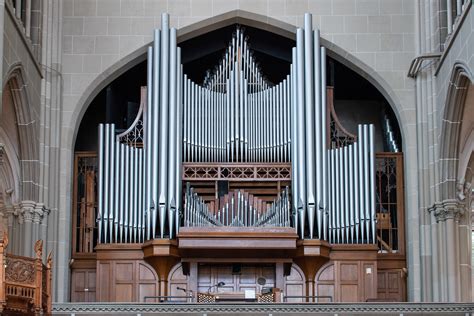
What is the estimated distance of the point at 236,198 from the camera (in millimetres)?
27500

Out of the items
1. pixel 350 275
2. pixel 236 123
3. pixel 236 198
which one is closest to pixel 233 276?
pixel 236 198

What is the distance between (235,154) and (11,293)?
9.19 meters

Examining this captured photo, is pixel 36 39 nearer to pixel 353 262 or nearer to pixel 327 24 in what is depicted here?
pixel 327 24

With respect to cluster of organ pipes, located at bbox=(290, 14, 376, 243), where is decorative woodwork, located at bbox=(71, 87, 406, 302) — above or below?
below

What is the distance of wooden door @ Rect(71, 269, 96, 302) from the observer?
2823 cm

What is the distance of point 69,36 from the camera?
28.9 meters

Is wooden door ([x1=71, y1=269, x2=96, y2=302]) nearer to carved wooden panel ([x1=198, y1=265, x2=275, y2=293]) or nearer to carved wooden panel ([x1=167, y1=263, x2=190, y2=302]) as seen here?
carved wooden panel ([x1=167, y1=263, x2=190, y2=302])

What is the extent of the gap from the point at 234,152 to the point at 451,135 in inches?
198

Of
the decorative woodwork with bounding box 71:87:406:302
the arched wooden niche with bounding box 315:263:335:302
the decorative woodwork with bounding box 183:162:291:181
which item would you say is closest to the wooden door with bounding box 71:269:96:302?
the decorative woodwork with bounding box 71:87:406:302

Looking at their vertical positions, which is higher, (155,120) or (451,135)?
(155,120)

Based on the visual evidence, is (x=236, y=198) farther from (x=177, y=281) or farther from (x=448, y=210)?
Answer: (x=448, y=210)

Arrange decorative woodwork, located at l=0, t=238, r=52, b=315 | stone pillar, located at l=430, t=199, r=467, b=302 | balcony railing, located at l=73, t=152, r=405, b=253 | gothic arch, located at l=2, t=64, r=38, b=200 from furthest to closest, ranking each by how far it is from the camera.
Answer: balcony railing, located at l=73, t=152, r=405, b=253, stone pillar, located at l=430, t=199, r=467, b=302, gothic arch, located at l=2, t=64, r=38, b=200, decorative woodwork, located at l=0, t=238, r=52, b=315

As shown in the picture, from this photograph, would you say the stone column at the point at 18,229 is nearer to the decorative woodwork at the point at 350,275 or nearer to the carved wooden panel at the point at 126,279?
the carved wooden panel at the point at 126,279

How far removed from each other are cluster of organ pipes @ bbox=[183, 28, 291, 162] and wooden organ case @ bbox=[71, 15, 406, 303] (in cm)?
2
